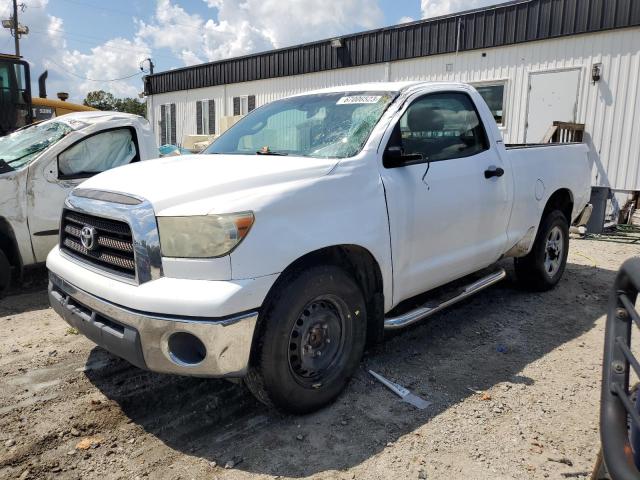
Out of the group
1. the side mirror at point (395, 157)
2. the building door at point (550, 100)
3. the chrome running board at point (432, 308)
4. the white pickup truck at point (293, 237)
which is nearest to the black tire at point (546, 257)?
the chrome running board at point (432, 308)

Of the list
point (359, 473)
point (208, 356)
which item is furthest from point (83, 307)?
point (359, 473)

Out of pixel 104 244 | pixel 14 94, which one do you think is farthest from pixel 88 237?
pixel 14 94

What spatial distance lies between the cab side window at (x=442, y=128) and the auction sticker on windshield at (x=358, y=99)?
9.6 inches

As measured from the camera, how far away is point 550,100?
39.0 feet

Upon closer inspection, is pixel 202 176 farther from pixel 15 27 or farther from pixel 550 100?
pixel 15 27

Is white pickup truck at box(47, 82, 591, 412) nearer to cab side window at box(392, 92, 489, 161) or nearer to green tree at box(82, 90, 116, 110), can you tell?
cab side window at box(392, 92, 489, 161)

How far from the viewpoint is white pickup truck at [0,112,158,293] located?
5.25 meters

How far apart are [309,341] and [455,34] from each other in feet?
39.7

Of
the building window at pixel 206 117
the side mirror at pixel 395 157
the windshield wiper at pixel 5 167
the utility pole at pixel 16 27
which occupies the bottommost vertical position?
the windshield wiper at pixel 5 167

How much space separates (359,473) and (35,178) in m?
4.43

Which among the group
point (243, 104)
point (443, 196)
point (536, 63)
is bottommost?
point (443, 196)

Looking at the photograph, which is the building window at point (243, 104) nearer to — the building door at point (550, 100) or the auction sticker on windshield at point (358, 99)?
the building door at point (550, 100)

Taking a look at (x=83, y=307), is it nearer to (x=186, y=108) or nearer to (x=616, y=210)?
(x=616, y=210)

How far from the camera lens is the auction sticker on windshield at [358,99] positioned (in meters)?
3.80
